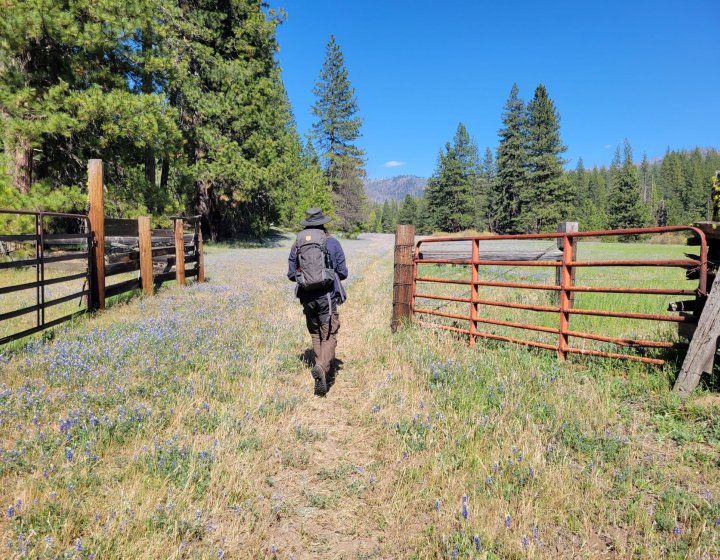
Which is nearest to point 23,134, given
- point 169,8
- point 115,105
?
point 115,105

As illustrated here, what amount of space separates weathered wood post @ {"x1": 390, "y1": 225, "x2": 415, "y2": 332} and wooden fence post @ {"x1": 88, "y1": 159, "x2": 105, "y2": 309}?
620 cm

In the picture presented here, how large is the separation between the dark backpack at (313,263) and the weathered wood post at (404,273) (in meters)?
2.61

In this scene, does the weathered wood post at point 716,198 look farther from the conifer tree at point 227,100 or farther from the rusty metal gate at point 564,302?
the conifer tree at point 227,100

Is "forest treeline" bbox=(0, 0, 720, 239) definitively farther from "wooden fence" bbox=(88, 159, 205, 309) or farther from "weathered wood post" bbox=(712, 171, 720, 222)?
"weathered wood post" bbox=(712, 171, 720, 222)

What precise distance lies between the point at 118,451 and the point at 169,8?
1019 inches

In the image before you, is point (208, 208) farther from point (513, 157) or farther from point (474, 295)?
point (513, 157)

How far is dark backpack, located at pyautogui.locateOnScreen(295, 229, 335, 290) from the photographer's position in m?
4.99

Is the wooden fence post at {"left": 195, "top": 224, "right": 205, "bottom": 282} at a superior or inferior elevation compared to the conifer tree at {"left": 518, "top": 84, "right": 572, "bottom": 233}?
inferior

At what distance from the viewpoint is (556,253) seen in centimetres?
1204

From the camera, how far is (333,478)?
3363 millimetres

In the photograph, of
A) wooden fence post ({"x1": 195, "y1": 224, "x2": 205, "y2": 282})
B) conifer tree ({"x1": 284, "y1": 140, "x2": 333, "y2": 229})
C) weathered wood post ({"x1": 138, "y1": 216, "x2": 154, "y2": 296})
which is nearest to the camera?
weathered wood post ({"x1": 138, "y1": 216, "x2": 154, "y2": 296})

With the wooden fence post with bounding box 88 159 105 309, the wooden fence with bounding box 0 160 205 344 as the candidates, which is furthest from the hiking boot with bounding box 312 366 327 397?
the wooden fence post with bounding box 88 159 105 309

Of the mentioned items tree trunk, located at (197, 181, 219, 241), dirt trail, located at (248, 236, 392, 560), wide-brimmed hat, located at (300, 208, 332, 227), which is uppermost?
tree trunk, located at (197, 181, 219, 241)

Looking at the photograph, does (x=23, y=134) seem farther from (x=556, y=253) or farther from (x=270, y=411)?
(x=556, y=253)
